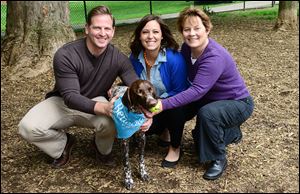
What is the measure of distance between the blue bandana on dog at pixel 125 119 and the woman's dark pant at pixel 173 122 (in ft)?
1.81

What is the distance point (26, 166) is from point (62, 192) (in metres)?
0.62

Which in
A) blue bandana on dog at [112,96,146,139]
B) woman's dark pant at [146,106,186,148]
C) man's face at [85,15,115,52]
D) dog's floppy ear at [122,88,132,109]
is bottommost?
woman's dark pant at [146,106,186,148]

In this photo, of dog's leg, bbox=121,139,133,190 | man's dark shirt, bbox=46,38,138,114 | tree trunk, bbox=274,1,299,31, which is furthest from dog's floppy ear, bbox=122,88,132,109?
tree trunk, bbox=274,1,299,31

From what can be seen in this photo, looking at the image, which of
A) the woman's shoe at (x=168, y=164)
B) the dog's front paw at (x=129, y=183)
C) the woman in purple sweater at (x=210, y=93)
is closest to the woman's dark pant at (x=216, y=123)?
the woman in purple sweater at (x=210, y=93)

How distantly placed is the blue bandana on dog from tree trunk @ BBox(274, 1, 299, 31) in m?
6.93

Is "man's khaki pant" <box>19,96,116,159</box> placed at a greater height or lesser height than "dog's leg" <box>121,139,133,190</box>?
greater

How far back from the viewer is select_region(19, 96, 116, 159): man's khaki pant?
3.46m

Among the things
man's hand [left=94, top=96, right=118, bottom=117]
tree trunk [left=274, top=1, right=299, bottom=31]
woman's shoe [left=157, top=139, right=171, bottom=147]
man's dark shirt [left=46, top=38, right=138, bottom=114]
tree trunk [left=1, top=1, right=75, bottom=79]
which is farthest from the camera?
tree trunk [left=274, top=1, right=299, bottom=31]

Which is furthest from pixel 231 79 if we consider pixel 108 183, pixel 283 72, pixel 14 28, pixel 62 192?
pixel 14 28

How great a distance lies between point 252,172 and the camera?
3.62 meters

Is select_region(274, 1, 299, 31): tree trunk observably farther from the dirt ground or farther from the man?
the man

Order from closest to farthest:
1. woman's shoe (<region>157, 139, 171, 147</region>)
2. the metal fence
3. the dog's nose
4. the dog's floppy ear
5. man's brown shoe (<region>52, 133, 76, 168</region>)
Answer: the dog's nose, the dog's floppy ear, man's brown shoe (<region>52, 133, 76, 168</region>), woman's shoe (<region>157, 139, 171, 147</region>), the metal fence

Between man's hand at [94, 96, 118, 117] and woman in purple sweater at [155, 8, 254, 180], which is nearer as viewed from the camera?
man's hand at [94, 96, 118, 117]

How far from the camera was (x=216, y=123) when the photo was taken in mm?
3467
